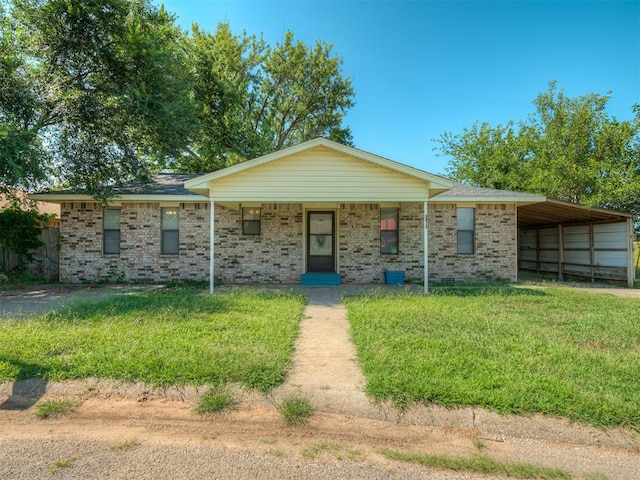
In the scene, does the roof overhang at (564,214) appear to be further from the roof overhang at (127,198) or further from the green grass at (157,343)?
the roof overhang at (127,198)

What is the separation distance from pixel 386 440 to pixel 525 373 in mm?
1783

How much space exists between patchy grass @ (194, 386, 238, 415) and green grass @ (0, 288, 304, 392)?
0.51 ft

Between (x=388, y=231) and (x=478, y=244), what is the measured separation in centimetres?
290

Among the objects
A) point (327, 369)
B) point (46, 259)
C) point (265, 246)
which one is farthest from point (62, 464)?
point (46, 259)

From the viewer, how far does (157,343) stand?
4.18 metres

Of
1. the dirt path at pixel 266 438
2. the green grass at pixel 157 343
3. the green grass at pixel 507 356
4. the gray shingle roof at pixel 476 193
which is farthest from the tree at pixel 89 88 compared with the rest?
the gray shingle roof at pixel 476 193

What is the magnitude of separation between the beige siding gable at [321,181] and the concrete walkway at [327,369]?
11.7 feet

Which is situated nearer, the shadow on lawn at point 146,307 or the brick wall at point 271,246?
the shadow on lawn at point 146,307

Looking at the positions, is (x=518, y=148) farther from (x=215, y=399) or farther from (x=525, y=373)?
(x=215, y=399)

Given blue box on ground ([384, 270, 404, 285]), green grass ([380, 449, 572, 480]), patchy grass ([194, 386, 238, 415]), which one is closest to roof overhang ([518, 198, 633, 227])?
blue box on ground ([384, 270, 404, 285])

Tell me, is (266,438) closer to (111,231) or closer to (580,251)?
(111,231)

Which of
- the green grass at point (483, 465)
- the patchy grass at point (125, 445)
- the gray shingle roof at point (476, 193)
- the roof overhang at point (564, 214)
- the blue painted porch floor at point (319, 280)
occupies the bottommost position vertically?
the patchy grass at point (125, 445)

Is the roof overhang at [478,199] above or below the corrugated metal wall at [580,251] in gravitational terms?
above

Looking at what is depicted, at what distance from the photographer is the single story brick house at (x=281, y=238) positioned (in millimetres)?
10289
